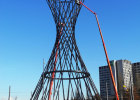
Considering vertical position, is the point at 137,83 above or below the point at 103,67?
below

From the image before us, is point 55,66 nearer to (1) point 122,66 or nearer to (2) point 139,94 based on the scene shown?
(2) point 139,94

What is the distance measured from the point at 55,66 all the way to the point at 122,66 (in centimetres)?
6193

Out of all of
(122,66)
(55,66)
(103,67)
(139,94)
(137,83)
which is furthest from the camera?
(103,67)

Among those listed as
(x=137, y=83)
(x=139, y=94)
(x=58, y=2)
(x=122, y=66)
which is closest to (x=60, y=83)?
(x=58, y=2)

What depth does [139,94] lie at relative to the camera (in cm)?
5222

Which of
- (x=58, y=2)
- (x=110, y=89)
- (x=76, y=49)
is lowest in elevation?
(x=110, y=89)

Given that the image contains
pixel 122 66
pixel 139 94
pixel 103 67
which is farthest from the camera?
pixel 103 67

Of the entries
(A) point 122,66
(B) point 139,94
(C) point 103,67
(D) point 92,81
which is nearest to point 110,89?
(A) point 122,66

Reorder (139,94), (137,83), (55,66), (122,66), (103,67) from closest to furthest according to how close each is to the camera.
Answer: (55,66) < (139,94) < (137,83) < (122,66) < (103,67)

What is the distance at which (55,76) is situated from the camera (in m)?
19.9

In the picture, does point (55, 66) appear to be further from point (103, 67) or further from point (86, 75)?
point (103, 67)

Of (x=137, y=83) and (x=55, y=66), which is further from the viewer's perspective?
(x=137, y=83)

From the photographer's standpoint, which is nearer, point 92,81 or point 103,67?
point 92,81

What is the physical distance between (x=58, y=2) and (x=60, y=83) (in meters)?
7.18
